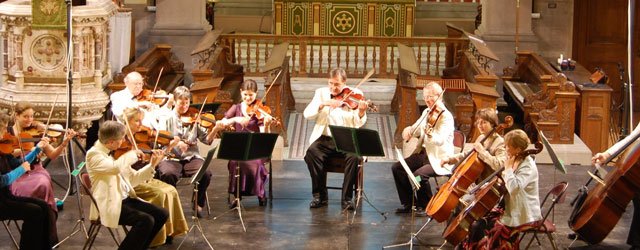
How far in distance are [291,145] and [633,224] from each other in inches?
179

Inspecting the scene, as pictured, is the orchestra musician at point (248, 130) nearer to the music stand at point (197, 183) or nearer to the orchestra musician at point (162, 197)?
the music stand at point (197, 183)

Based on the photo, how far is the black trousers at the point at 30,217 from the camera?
29.2ft

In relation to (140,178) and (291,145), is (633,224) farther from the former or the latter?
(291,145)

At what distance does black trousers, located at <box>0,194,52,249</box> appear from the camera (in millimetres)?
8914

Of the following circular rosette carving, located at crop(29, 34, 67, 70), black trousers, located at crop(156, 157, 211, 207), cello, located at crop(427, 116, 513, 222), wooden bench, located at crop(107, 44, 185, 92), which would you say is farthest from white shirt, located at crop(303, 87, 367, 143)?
circular rosette carving, located at crop(29, 34, 67, 70)

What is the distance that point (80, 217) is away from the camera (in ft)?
32.0

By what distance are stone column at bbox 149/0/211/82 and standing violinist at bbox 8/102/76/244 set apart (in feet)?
21.8

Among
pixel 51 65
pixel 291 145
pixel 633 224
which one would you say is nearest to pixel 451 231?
pixel 633 224

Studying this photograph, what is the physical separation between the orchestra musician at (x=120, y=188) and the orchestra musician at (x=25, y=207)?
426 millimetres

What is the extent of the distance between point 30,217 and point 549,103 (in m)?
5.90

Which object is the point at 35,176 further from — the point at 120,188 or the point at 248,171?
the point at 248,171

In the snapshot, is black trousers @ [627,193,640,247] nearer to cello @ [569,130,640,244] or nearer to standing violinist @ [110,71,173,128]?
cello @ [569,130,640,244]

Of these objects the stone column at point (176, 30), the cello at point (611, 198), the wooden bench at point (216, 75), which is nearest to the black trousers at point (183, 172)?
the wooden bench at point (216, 75)

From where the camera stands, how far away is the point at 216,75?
1415 cm
